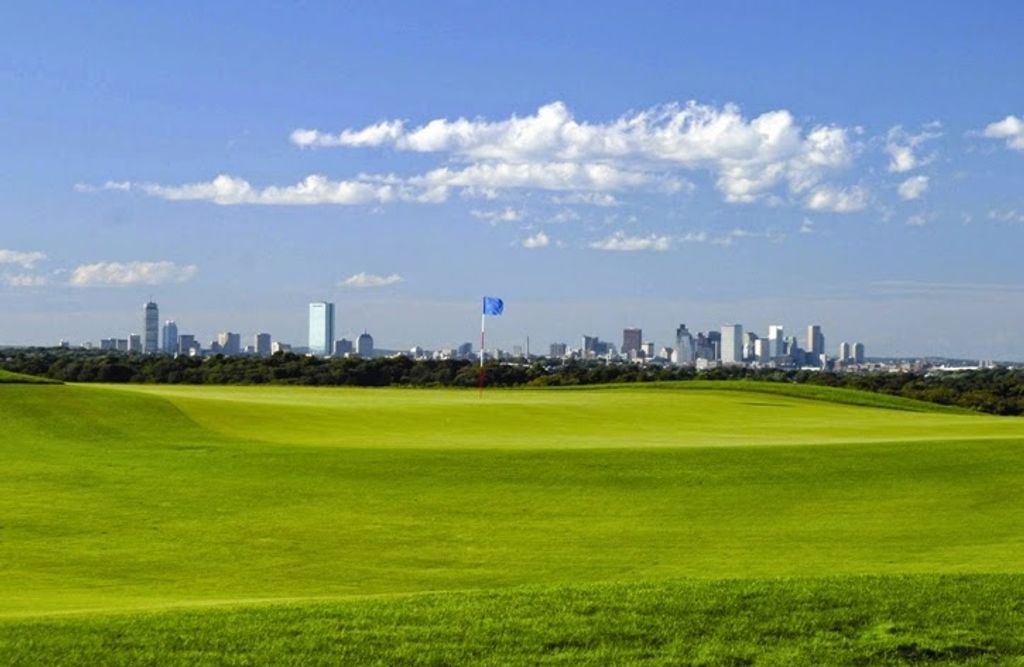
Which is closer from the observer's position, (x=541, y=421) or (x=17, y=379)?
(x=17, y=379)

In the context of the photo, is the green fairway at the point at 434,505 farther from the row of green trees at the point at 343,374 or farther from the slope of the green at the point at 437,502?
the row of green trees at the point at 343,374

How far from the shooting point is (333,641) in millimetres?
11445

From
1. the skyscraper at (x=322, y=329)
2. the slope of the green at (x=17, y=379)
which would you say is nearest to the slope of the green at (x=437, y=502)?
the slope of the green at (x=17, y=379)

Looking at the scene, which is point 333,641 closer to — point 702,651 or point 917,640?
point 702,651

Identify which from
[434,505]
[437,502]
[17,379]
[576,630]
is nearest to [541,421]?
[437,502]

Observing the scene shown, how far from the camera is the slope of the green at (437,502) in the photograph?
17656mm

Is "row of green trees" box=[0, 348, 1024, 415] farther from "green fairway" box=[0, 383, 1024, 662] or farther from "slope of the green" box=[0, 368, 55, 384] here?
"green fairway" box=[0, 383, 1024, 662]

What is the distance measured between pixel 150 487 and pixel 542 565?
9.56 m

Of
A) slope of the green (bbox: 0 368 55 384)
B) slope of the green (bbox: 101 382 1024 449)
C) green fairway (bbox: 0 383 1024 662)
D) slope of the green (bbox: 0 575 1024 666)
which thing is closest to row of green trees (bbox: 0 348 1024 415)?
slope of the green (bbox: 101 382 1024 449)

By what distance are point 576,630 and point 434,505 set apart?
37.8ft

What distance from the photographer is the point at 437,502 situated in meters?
23.6

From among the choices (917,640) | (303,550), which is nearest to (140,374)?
(303,550)

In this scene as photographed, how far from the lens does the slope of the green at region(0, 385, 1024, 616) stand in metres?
17.7

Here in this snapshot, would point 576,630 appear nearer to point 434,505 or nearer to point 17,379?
point 434,505
